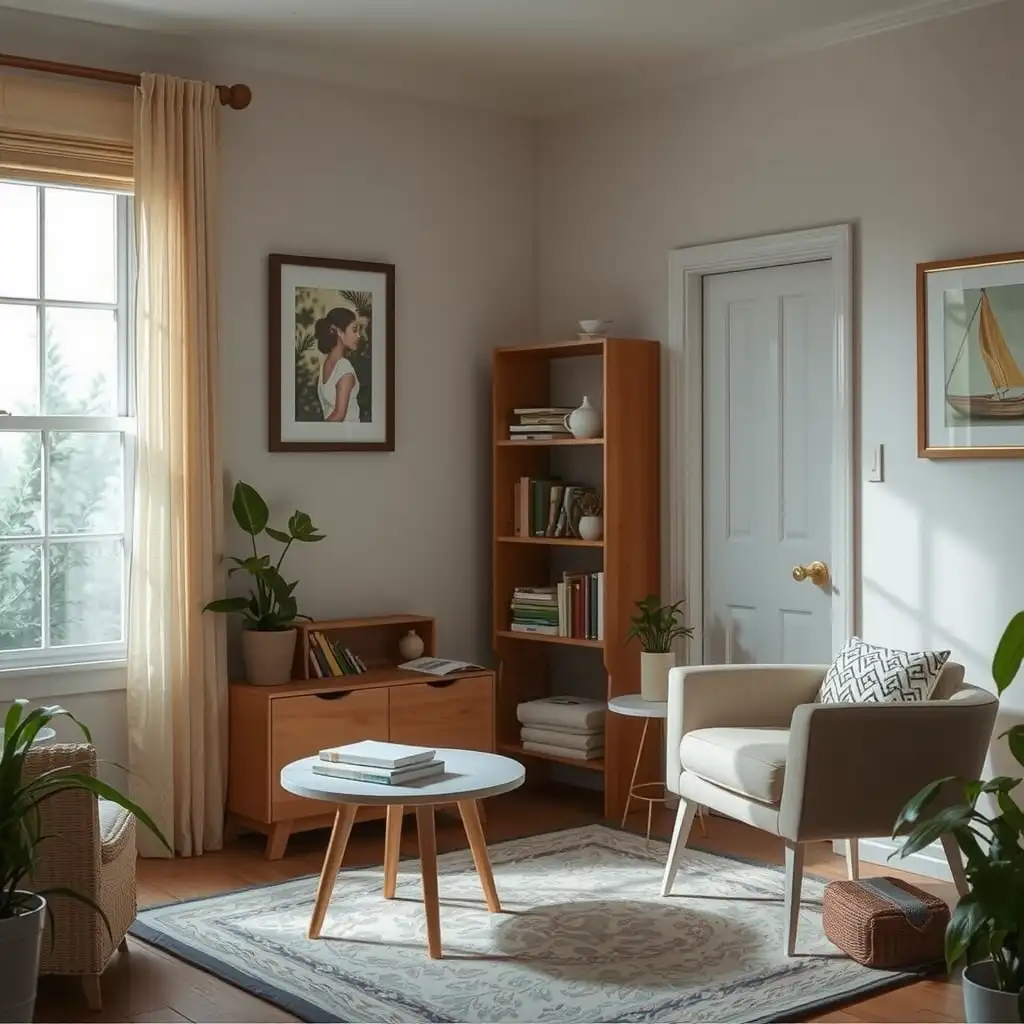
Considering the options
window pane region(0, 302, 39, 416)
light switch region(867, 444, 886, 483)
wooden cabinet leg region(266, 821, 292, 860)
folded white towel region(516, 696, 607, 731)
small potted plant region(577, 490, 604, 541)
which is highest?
window pane region(0, 302, 39, 416)

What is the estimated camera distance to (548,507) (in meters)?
5.57

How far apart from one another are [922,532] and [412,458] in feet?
6.39

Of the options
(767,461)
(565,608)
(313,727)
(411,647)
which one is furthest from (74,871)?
(767,461)

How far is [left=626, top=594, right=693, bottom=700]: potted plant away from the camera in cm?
500

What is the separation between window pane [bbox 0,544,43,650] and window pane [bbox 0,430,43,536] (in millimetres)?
26

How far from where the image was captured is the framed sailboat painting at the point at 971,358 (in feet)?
14.1

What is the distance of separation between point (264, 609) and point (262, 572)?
16 cm

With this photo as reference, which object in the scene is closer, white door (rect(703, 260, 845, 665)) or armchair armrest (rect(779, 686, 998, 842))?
armchair armrest (rect(779, 686, 998, 842))

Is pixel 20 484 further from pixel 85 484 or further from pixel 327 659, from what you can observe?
pixel 327 659

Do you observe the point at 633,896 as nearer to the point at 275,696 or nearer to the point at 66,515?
the point at 275,696

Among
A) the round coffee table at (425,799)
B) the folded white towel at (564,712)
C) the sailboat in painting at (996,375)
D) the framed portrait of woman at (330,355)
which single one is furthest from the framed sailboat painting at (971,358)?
the framed portrait of woman at (330,355)

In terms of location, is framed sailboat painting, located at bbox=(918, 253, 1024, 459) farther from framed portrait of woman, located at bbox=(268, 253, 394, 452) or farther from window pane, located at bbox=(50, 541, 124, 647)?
Answer: window pane, located at bbox=(50, 541, 124, 647)

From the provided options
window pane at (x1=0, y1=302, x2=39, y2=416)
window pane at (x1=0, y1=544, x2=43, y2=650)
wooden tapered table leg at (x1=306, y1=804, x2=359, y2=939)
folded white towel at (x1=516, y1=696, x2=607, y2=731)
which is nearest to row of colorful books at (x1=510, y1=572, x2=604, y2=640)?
folded white towel at (x1=516, y1=696, x2=607, y2=731)

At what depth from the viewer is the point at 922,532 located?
4578 millimetres
